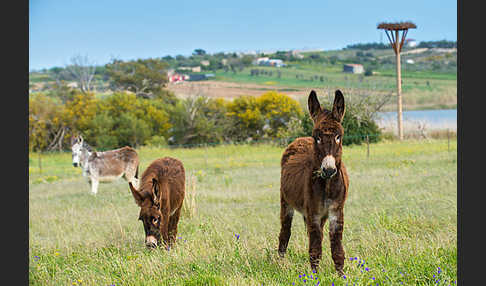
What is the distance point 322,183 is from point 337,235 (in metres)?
0.53

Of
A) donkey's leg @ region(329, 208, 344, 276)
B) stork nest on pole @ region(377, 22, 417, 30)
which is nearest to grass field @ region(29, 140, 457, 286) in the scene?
donkey's leg @ region(329, 208, 344, 276)

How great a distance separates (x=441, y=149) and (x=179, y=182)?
53.6 feet

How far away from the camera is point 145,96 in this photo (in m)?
47.1

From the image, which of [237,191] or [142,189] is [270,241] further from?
[237,191]

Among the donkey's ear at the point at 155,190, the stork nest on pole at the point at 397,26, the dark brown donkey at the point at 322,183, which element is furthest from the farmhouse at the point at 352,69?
the dark brown donkey at the point at 322,183

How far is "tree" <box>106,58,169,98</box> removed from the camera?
4706 cm

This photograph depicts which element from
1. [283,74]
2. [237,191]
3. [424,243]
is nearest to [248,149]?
[237,191]

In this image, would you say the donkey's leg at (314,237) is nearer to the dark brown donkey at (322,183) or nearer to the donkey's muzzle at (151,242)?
the dark brown donkey at (322,183)

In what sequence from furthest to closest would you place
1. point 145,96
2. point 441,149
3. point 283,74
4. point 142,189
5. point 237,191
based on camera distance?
1. point 283,74
2. point 145,96
3. point 441,149
4. point 237,191
5. point 142,189

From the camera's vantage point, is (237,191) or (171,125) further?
(171,125)

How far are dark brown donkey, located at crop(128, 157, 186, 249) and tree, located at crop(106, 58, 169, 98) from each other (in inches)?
1574

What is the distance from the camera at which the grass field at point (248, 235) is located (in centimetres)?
442

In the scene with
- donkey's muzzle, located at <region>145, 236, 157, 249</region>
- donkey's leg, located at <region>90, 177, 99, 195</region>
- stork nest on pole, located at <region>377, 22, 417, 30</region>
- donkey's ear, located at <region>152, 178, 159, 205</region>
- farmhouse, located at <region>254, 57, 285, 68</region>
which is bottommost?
donkey's leg, located at <region>90, 177, 99, 195</region>

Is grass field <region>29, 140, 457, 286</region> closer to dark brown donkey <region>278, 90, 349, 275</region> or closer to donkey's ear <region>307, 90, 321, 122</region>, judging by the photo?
dark brown donkey <region>278, 90, 349, 275</region>
